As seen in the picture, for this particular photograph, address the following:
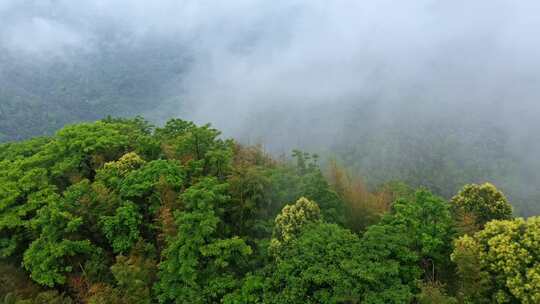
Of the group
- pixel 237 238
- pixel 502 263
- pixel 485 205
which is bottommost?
pixel 502 263

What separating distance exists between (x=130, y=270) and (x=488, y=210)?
12526mm

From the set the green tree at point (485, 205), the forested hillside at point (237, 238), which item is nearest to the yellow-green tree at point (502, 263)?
the forested hillside at point (237, 238)

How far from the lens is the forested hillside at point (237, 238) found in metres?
11.0

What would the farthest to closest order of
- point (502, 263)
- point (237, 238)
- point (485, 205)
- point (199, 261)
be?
point (485, 205)
point (237, 238)
point (199, 261)
point (502, 263)

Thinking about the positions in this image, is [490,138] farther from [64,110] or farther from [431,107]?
[64,110]

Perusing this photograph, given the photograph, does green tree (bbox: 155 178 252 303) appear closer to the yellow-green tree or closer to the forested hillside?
the forested hillside

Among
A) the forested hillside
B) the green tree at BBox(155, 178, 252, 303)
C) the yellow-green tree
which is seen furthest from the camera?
the green tree at BBox(155, 178, 252, 303)

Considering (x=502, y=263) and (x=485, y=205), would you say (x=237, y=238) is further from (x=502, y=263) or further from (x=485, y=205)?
(x=485, y=205)

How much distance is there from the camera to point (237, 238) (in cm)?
1302

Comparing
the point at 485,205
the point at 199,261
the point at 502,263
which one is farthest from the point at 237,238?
the point at 485,205

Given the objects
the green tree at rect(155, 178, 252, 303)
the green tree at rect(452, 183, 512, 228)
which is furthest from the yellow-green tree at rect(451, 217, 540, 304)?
the green tree at rect(155, 178, 252, 303)

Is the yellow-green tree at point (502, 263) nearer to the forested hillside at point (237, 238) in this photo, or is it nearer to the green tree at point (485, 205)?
the forested hillside at point (237, 238)

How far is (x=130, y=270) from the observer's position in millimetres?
12406

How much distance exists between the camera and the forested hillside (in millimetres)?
10969
